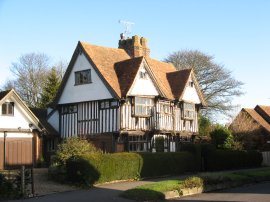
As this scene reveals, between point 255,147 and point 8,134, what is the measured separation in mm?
26428

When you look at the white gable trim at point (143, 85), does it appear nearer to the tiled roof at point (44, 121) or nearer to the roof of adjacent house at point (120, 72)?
the roof of adjacent house at point (120, 72)

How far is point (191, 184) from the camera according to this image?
21.0 meters

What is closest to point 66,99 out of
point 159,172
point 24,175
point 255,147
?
point 159,172

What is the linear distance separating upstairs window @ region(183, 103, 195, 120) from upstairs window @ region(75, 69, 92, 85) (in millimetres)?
9003

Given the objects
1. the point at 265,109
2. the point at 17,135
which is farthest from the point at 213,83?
the point at 17,135

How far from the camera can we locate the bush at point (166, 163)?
27.5 metres

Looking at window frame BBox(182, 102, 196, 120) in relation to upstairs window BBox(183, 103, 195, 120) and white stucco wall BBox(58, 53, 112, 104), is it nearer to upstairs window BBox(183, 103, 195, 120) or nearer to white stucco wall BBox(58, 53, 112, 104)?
upstairs window BBox(183, 103, 195, 120)

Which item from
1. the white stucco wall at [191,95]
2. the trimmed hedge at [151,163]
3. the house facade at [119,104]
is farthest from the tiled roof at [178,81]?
the trimmed hedge at [151,163]

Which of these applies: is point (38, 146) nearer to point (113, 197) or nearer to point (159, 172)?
point (159, 172)

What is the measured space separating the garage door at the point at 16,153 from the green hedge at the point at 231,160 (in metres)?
12.9

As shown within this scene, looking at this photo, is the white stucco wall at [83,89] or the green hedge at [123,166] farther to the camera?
the white stucco wall at [83,89]

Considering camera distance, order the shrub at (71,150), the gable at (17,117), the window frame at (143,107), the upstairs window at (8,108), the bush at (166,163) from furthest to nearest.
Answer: the window frame at (143,107)
the upstairs window at (8,108)
the gable at (17,117)
the bush at (166,163)
the shrub at (71,150)

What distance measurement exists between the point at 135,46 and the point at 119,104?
350 inches

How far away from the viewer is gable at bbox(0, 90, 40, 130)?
101 ft
